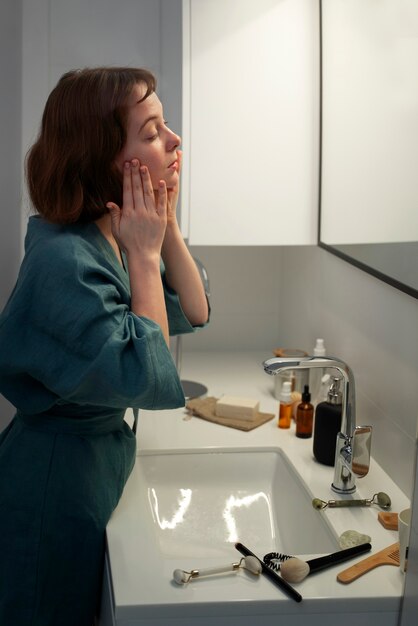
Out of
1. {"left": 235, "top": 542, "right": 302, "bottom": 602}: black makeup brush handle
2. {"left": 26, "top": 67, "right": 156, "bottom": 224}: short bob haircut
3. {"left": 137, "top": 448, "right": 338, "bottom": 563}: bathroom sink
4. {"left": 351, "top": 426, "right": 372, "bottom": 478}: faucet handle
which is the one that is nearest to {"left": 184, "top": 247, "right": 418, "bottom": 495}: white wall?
Result: {"left": 351, "top": 426, "right": 372, "bottom": 478}: faucet handle

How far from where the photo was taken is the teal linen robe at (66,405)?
1.27 metres

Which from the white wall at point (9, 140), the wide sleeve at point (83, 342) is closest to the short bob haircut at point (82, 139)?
the wide sleeve at point (83, 342)

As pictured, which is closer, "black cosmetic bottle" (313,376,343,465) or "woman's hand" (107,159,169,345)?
"woman's hand" (107,159,169,345)

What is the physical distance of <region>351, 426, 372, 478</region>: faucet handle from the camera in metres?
1.53

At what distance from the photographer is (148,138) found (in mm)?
1456

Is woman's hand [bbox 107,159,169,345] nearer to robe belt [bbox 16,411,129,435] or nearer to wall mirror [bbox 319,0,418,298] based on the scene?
robe belt [bbox 16,411,129,435]

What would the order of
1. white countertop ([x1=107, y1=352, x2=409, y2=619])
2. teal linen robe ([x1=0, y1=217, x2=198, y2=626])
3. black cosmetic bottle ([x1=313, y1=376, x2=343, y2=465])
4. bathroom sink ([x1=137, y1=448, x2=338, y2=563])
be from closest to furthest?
white countertop ([x1=107, y1=352, x2=409, y2=619]), teal linen robe ([x1=0, y1=217, x2=198, y2=626]), bathroom sink ([x1=137, y1=448, x2=338, y2=563]), black cosmetic bottle ([x1=313, y1=376, x2=343, y2=465])

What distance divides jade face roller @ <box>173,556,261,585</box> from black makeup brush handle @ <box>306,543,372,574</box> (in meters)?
0.08

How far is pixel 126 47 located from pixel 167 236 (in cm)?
82

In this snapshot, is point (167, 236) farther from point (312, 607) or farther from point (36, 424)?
point (312, 607)

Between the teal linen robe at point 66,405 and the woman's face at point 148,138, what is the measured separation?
146mm

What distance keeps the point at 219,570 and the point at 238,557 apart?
16 cm

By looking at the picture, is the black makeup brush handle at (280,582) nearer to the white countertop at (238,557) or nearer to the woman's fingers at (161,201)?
the white countertop at (238,557)

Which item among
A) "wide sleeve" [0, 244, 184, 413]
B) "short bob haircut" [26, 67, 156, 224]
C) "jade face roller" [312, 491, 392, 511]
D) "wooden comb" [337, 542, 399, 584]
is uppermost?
"short bob haircut" [26, 67, 156, 224]
